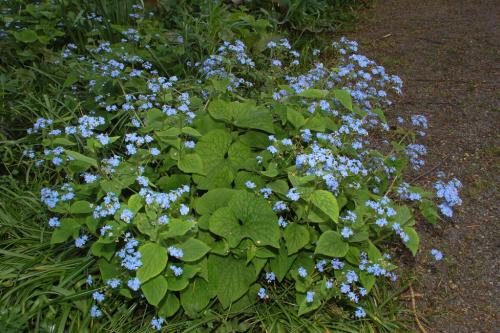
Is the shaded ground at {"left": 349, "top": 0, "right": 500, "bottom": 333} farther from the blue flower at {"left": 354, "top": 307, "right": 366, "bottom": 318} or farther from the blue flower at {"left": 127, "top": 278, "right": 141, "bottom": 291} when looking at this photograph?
the blue flower at {"left": 127, "top": 278, "right": 141, "bottom": 291}

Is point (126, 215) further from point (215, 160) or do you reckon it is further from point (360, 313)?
point (360, 313)

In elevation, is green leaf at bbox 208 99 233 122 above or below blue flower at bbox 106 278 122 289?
above

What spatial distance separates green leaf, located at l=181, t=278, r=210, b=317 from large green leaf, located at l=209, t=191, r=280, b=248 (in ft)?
0.87

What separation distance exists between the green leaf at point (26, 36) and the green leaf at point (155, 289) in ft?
8.82

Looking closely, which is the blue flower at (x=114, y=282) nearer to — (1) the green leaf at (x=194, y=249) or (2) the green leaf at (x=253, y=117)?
(1) the green leaf at (x=194, y=249)

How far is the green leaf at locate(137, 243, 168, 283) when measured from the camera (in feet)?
6.77

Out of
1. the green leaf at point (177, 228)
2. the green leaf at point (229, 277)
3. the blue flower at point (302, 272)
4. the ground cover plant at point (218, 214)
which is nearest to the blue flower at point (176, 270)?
the ground cover plant at point (218, 214)

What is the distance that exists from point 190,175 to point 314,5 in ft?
10.5

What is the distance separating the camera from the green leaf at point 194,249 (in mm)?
2174

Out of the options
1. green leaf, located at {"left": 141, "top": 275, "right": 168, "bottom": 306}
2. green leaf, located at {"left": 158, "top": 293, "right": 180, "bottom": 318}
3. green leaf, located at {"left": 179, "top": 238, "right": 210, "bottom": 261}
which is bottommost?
green leaf, located at {"left": 158, "top": 293, "right": 180, "bottom": 318}

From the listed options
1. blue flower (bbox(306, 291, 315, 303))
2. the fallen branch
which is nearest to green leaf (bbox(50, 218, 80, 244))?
blue flower (bbox(306, 291, 315, 303))

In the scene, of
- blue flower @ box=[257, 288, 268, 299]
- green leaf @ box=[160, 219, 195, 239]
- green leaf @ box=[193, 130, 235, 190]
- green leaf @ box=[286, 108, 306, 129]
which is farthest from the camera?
green leaf @ box=[286, 108, 306, 129]

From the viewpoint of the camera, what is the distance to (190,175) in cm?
266

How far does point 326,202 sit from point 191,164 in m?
0.75
